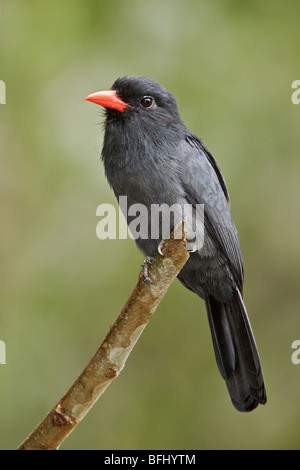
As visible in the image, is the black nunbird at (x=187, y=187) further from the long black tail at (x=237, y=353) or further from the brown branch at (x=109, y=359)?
the brown branch at (x=109, y=359)

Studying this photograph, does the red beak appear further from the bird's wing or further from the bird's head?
the bird's wing

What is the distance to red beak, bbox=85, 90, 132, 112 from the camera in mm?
3641

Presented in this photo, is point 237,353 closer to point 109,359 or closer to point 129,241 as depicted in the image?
point 109,359

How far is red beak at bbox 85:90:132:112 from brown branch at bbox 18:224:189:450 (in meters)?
1.02

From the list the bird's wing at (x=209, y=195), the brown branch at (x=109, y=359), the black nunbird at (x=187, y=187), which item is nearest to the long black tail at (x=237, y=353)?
the black nunbird at (x=187, y=187)

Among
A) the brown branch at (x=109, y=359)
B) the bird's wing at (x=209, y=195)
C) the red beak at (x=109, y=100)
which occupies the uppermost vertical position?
the red beak at (x=109, y=100)

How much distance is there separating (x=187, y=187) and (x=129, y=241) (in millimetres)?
1374

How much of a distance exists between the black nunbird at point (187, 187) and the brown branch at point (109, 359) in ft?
2.04

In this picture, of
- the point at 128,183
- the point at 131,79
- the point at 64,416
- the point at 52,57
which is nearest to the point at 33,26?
the point at 52,57

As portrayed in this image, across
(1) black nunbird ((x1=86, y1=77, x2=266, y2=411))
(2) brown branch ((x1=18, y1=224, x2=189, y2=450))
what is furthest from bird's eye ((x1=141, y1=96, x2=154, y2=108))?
(2) brown branch ((x1=18, y1=224, x2=189, y2=450))

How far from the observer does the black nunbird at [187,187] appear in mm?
3557

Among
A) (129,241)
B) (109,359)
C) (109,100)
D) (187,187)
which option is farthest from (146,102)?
(109,359)

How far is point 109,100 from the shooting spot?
3.67m

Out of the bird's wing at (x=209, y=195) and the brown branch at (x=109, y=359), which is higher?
the bird's wing at (x=209, y=195)
